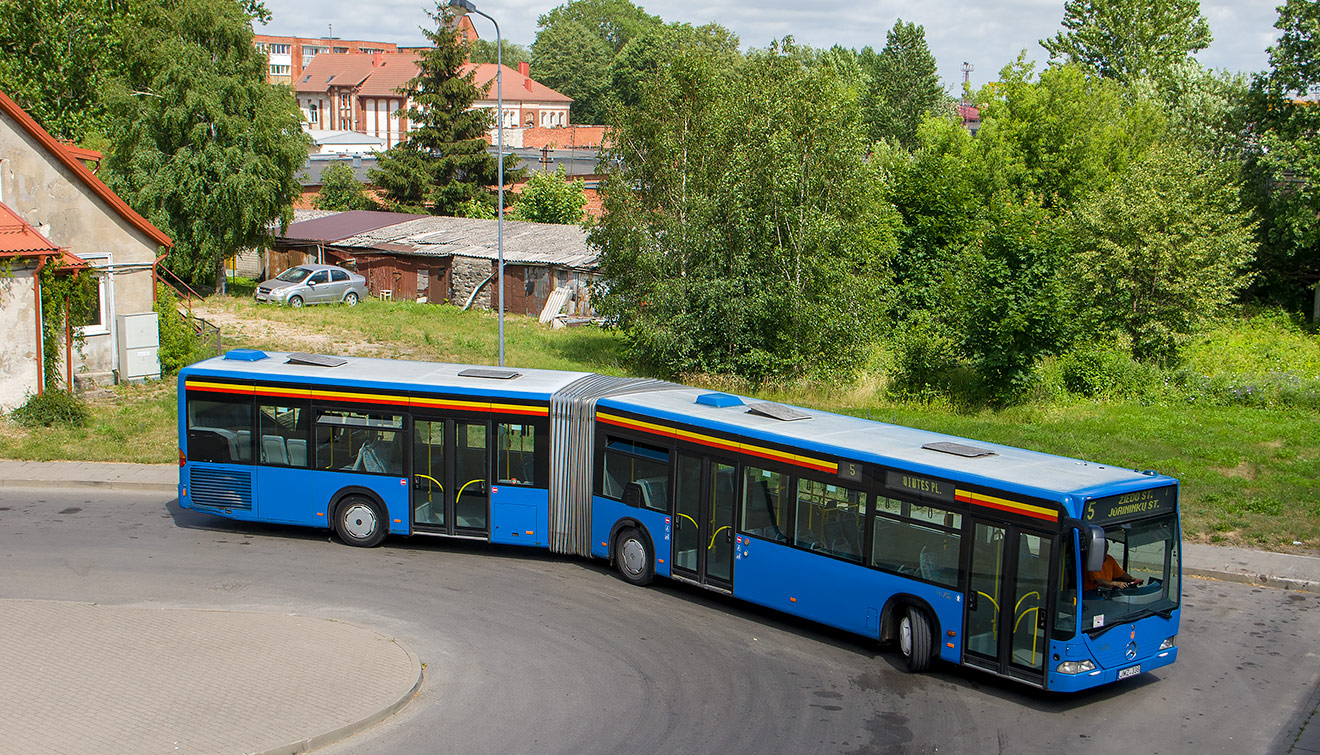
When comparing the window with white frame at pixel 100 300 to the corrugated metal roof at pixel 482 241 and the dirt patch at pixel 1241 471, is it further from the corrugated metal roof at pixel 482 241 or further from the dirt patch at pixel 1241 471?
the dirt patch at pixel 1241 471

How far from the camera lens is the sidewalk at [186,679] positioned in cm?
966

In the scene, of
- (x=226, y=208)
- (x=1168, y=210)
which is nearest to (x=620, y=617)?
(x=1168, y=210)

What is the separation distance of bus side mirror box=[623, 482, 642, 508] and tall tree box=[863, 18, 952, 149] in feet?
239

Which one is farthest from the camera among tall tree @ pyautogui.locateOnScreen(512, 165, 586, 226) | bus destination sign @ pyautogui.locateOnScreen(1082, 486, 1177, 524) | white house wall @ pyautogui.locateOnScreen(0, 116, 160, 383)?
tall tree @ pyautogui.locateOnScreen(512, 165, 586, 226)

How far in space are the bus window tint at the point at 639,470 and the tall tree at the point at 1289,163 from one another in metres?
34.7

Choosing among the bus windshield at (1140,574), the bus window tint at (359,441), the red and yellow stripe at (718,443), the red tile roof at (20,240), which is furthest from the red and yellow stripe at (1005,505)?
the red tile roof at (20,240)

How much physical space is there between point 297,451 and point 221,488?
1395 mm

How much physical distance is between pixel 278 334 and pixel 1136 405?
987 inches

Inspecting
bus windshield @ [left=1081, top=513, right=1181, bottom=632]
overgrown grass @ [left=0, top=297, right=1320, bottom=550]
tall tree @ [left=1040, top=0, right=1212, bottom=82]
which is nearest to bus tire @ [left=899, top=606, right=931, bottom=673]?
bus windshield @ [left=1081, top=513, right=1181, bottom=632]

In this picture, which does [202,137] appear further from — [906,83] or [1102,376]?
[906,83]

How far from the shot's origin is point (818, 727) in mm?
10375

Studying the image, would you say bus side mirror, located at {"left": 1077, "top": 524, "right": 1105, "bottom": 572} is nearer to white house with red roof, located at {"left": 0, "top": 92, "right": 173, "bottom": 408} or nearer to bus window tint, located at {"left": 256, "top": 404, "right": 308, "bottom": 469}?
bus window tint, located at {"left": 256, "top": 404, "right": 308, "bottom": 469}

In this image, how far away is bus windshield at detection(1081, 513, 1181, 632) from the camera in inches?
423

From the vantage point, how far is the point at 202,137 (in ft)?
129
